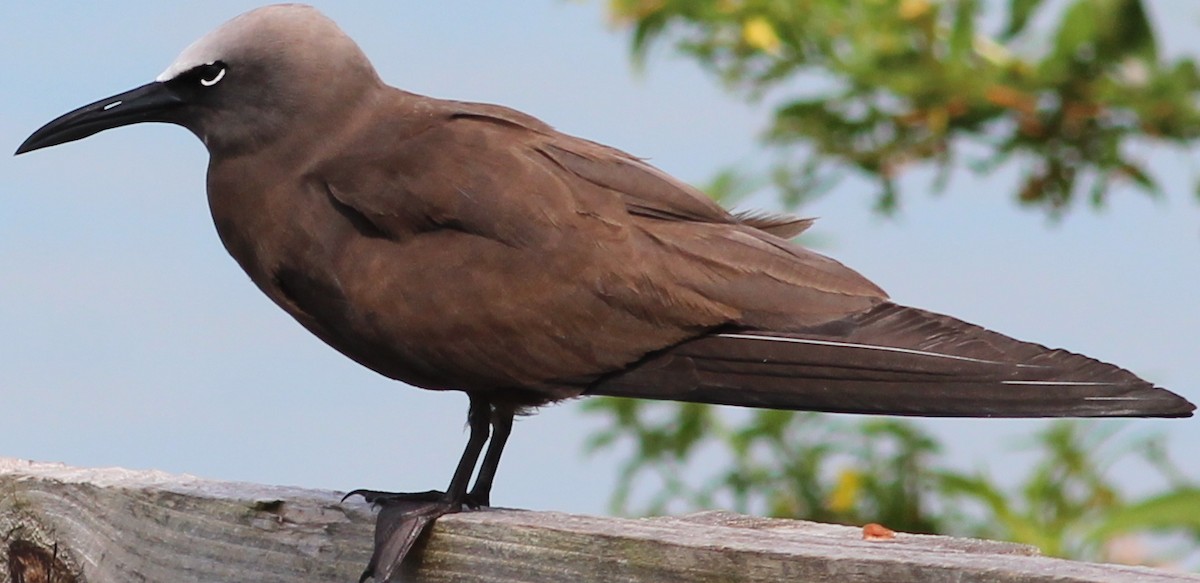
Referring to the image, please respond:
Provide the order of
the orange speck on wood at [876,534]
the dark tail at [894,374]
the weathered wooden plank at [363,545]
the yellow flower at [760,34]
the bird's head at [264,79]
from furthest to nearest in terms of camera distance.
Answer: the yellow flower at [760,34], the bird's head at [264,79], the orange speck on wood at [876,534], the dark tail at [894,374], the weathered wooden plank at [363,545]

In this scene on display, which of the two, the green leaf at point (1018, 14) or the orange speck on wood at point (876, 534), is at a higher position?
the green leaf at point (1018, 14)

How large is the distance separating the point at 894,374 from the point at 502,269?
0.66 meters

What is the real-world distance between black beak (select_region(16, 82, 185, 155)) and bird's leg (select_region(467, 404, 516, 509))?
0.81m

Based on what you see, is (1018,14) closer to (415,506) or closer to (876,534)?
(876,534)

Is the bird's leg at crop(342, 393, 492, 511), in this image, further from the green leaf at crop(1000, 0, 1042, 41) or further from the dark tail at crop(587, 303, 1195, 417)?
the green leaf at crop(1000, 0, 1042, 41)

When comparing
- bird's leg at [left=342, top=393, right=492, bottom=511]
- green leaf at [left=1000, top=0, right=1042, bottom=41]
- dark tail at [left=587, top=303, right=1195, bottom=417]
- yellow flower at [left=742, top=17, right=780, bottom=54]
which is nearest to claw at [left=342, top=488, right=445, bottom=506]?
bird's leg at [left=342, top=393, right=492, bottom=511]

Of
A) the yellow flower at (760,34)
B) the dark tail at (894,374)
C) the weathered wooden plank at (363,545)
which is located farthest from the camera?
the yellow flower at (760,34)

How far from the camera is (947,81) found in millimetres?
4477

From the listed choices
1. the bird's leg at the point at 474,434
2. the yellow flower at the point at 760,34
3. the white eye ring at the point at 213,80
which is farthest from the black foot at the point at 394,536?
the yellow flower at the point at 760,34

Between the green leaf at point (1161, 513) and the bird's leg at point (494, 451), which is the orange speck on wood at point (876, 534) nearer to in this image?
the bird's leg at point (494, 451)

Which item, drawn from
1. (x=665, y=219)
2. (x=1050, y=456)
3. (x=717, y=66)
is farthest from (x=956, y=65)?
(x=665, y=219)

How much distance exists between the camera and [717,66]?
15.7ft

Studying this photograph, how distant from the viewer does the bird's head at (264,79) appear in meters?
2.90

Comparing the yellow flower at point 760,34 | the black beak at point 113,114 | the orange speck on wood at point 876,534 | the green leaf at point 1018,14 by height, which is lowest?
the orange speck on wood at point 876,534
